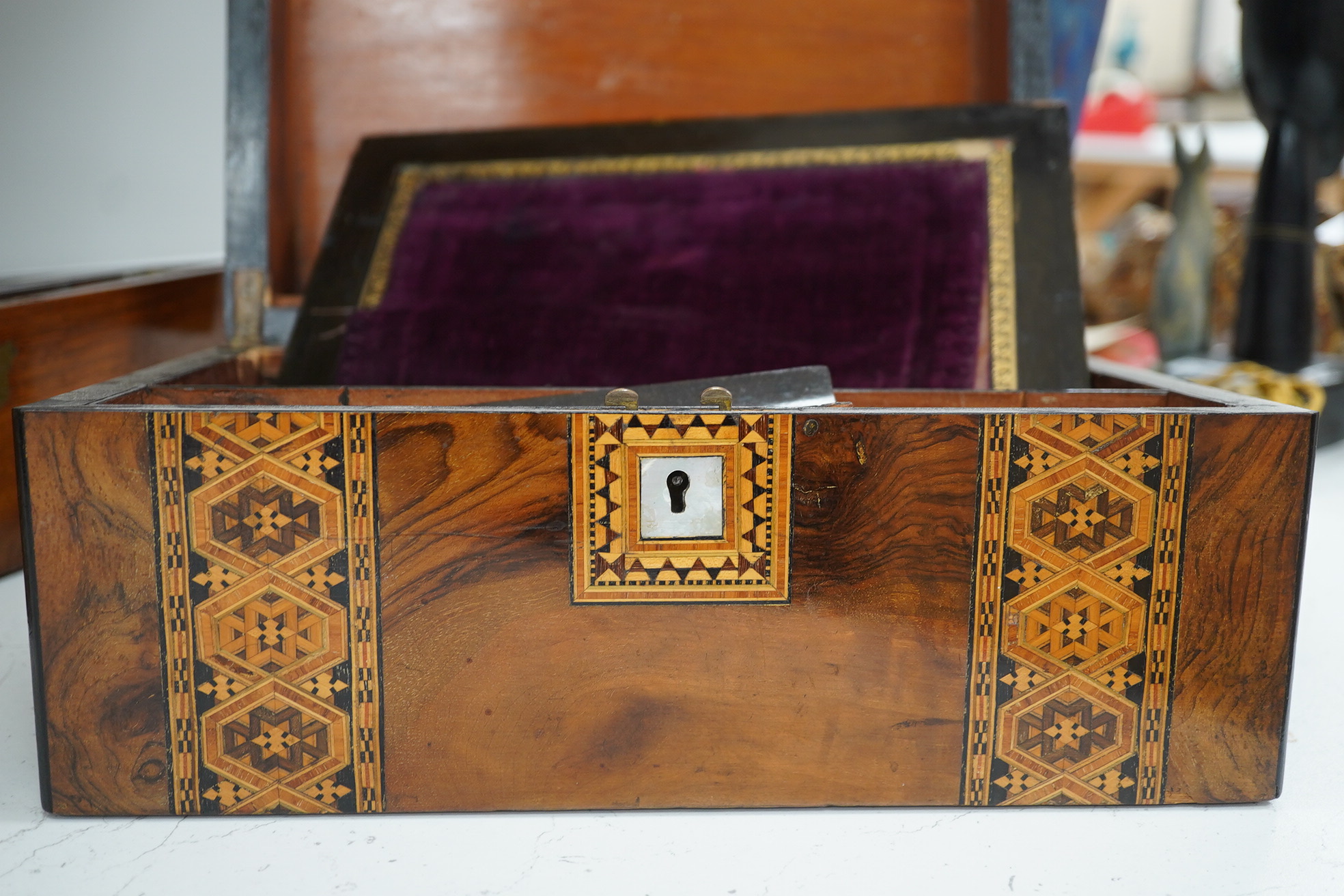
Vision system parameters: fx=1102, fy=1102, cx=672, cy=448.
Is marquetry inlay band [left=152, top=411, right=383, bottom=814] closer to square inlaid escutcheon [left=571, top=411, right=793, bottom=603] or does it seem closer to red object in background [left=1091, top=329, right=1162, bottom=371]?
square inlaid escutcheon [left=571, top=411, right=793, bottom=603]

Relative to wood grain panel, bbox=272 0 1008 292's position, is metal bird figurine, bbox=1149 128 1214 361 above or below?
below

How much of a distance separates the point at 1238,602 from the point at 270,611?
1.98 ft

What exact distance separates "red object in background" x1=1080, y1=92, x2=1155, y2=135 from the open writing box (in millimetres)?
3884

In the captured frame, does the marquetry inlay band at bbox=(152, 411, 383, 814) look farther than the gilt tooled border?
No

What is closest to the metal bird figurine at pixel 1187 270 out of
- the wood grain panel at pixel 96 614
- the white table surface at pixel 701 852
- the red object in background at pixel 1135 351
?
the red object in background at pixel 1135 351

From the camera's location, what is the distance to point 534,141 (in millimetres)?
1200

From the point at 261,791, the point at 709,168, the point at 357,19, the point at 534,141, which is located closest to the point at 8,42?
the point at 357,19

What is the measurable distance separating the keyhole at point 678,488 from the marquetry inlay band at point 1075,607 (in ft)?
0.60

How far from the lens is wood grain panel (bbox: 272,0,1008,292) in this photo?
1.24 m

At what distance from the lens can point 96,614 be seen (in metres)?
0.68

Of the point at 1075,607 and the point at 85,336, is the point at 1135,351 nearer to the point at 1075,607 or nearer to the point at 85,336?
the point at 1075,607

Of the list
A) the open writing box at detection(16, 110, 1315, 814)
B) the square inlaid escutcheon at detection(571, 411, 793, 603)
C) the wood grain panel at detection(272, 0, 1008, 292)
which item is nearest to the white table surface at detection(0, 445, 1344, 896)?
the open writing box at detection(16, 110, 1315, 814)

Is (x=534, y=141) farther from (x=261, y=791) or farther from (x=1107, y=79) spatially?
(x=1107, y=79)

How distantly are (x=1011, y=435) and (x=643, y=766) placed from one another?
12.3 inches
